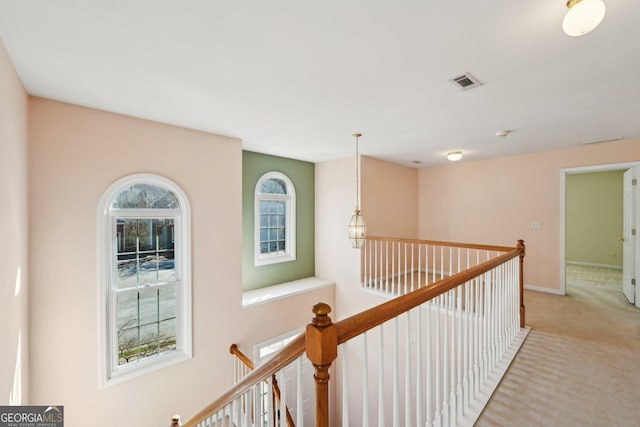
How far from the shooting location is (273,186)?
5.03m

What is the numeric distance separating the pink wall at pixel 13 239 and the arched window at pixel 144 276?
59 centimetres

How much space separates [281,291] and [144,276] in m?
2.06

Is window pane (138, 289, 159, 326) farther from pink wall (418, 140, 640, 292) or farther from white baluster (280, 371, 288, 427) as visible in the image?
pink wall (418, 140, 640, 292)

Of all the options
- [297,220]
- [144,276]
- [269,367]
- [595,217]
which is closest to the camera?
[269,367]

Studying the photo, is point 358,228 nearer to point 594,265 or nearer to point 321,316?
point 321,316

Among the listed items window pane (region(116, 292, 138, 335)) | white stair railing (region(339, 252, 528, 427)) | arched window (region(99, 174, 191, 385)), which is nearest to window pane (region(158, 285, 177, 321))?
arched window (region(99, 174, 191, 385))

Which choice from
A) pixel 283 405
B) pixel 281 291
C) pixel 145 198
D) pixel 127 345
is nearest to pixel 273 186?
pixel 281 291

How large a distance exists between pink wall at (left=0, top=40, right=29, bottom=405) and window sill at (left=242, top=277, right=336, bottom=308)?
7.13ft

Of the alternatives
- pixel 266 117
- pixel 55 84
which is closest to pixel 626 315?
pixel 266 117

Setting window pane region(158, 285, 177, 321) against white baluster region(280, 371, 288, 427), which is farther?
window pane region(158, 285, 177, 321)

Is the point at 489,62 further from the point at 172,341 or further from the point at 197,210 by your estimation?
the point at 172,341

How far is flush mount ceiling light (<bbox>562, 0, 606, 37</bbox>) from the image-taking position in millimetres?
1258

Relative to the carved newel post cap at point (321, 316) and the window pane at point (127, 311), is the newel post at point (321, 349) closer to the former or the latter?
the carved newel post cap at point (321, 316)

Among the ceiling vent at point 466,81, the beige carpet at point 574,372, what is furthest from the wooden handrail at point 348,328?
the ceiling vent at point 466,81
